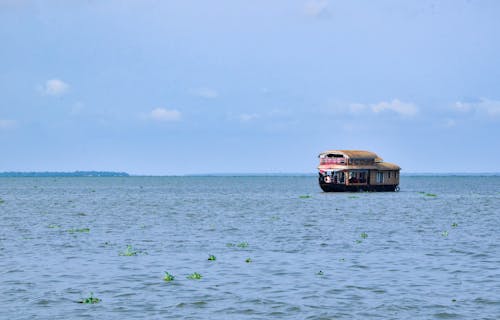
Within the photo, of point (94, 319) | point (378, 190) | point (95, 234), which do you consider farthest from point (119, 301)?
point (378, 190)

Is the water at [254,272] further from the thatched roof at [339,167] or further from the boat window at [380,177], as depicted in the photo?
the boat window at [380,177]

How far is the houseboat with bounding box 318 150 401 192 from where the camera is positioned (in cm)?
10644

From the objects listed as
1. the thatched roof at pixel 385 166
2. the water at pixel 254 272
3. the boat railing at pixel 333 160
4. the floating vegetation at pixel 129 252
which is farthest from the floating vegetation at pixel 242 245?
the thatched roof at pixel 385 166

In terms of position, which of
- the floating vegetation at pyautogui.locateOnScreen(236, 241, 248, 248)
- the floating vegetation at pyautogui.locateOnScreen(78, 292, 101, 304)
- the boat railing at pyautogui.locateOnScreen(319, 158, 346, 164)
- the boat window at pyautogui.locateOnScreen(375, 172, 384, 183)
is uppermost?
the boat railing at pyautogui.locateOnScreen(319, 158, 346, 164)

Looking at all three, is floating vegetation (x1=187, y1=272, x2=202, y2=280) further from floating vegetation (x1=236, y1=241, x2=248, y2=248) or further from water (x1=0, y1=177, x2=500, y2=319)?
floating vegetation (x1=236, y1=241, x2=248, y2=248)

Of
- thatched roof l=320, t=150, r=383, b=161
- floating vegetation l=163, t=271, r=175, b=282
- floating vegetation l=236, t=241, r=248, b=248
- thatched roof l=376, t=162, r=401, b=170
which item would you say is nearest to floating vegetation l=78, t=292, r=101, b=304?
floating vegetation l=163, t=271, r=175, b=282

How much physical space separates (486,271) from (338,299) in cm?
839

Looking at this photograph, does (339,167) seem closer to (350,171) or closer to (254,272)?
(350,171)

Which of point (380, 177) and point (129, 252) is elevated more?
point (380, 177)

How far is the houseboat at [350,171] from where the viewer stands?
10644 cm

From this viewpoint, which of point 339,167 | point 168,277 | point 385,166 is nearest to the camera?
point 168,277

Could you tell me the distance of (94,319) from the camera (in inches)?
762

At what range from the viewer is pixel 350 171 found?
106 m

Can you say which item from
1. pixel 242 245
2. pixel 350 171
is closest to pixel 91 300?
pixel 242 245
